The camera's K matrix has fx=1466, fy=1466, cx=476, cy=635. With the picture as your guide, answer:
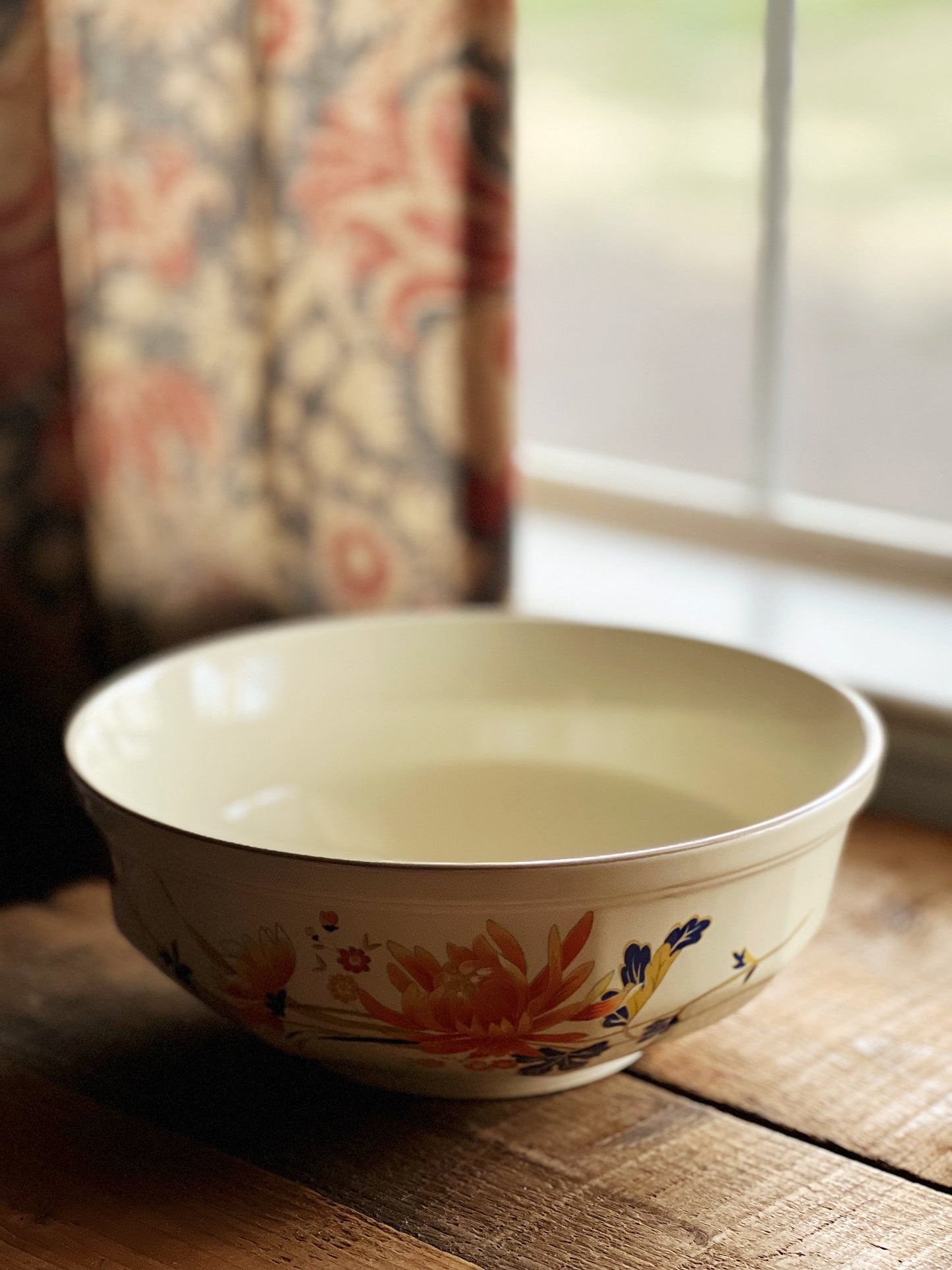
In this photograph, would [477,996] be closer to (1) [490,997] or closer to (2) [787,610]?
(1) [490,997]

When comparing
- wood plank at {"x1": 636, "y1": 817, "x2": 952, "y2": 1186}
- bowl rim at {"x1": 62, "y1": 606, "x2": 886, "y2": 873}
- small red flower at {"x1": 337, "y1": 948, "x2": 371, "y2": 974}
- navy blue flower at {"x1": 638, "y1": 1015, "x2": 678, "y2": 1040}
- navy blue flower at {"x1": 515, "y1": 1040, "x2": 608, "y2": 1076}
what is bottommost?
wood plank at {"x1": 636, "y1": 817, "x2": 952, "y2": 1186}

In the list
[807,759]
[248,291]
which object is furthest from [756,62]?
[807,759]

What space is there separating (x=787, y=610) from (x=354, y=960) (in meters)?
0.57

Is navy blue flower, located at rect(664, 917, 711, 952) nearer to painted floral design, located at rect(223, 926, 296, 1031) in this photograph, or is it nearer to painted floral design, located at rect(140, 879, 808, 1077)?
painted floral design, located at rect(140, 879, 808, 1077)

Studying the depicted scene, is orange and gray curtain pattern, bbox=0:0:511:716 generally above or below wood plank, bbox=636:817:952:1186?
Result: above

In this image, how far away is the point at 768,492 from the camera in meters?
1.06

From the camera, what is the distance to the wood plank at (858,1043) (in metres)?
0.57

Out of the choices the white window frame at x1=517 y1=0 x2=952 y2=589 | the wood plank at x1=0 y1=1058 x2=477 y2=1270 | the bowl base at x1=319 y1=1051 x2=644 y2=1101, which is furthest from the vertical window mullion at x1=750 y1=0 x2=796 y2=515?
the wood plank at x1=0 y1=1058 x2=477 y2=1270

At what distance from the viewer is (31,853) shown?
0.83 meters

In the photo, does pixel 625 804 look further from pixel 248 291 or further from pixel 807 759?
Answer: pixel 248 291

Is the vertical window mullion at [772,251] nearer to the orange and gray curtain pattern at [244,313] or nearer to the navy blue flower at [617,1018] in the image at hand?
the orange and gray curtain pattern at [244,313]

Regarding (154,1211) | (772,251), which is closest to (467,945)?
(154,1211)

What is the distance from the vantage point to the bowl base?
1.82 ft

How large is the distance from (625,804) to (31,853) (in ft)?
1.17
